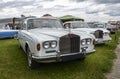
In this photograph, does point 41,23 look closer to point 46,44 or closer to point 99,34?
point 46,44

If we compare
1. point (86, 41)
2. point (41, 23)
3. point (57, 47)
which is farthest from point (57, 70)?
point (41, 23)

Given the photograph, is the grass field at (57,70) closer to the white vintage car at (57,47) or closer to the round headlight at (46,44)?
the white vintage car at (57,47)

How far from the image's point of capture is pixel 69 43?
598 cm

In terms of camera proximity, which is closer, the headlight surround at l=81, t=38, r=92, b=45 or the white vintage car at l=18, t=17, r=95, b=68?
the white vintage car at l=18, t=17, r=95, b=68

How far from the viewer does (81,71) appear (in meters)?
6.52

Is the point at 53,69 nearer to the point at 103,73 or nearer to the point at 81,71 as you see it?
the point at 81,71

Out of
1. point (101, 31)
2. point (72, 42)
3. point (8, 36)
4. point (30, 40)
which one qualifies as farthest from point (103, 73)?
point (8, 36)

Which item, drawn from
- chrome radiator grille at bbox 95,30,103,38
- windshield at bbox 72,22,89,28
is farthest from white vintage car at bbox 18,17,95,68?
windshield at bbox 72,22,89,28

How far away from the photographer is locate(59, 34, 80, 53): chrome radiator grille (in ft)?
19.4

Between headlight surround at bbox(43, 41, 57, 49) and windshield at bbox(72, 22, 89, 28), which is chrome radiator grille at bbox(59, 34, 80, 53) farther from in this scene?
windshield at bbox(72, 22, 89, 28)

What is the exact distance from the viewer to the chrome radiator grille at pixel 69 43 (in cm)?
590

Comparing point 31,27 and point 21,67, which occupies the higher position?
point 31,27

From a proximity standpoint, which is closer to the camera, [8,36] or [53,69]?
[53,69]

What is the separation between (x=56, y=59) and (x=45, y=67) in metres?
1.28
